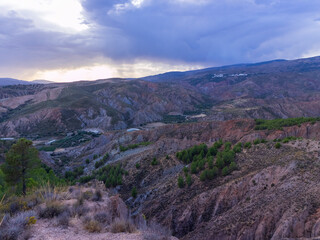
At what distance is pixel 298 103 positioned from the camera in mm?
88438

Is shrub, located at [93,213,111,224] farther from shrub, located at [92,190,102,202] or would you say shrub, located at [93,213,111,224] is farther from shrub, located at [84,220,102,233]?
shrub, located at [92,190,102,202]

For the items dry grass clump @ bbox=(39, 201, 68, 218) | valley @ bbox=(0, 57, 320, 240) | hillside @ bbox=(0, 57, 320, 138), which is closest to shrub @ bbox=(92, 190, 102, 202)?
valley @ bbox=(0, 57, 320, 240)

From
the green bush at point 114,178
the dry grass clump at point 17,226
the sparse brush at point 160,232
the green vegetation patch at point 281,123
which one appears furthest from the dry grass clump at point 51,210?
the green vegetation patch at point 281,123

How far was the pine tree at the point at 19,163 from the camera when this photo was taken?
1457 cm

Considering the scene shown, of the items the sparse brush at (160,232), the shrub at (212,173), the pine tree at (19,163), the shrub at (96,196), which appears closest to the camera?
the sparse brush at (160,232)

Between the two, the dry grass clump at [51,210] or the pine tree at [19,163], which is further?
the pine tree at [19,163]

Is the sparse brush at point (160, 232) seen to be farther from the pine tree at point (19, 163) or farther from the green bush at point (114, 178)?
the green bush at point (114, 178)

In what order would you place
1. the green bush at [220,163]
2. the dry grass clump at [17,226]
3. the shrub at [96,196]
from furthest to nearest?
the green bush at [220,163] < the shrub at [96,196] < the dry grass clump at [17,226]

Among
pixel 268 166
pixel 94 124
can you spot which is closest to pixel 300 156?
pixel 268 166

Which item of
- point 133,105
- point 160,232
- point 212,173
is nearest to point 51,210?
point 160,232

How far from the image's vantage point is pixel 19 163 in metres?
14.7

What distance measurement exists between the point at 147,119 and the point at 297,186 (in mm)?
75148

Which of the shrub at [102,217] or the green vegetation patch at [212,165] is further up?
the shrub at [102,217]

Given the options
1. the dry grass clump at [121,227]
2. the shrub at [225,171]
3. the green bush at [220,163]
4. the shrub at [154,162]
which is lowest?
the shrub at [154,162]
